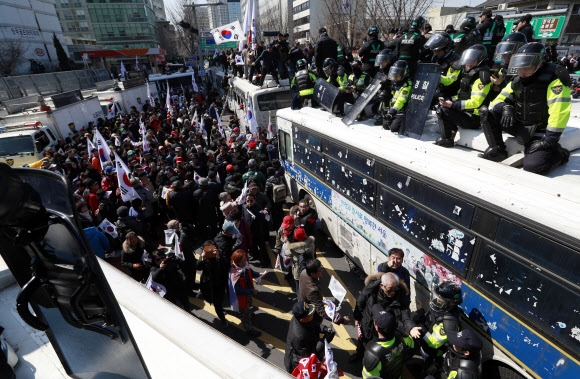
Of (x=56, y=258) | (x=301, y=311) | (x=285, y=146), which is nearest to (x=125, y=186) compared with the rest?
(x=285, y=146)

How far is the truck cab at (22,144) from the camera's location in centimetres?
1127

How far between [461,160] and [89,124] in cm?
1666

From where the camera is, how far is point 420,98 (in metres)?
4.83

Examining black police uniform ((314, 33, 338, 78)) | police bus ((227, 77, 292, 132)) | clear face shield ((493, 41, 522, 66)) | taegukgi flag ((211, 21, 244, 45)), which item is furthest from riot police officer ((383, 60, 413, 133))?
taegukgi flag ((211, 21, 244, 45))

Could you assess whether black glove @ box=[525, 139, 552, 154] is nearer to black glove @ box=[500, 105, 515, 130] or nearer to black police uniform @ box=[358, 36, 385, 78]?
black glove @ box=[500, 105, 515, 130]

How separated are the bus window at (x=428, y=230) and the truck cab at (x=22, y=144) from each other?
12134 mm

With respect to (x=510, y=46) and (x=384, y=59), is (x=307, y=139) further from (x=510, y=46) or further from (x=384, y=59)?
(x=510, y=46)

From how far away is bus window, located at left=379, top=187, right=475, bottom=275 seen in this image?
143 inches

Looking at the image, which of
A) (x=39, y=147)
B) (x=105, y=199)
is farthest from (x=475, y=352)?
(x=39, y=147)

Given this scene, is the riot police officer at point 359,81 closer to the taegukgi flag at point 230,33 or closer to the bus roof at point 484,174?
the bus roof at point 484,174

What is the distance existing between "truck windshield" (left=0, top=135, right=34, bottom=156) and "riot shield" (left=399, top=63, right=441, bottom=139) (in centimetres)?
1290

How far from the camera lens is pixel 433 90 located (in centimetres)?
462

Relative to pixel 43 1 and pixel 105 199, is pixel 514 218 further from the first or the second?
pixel 43 1

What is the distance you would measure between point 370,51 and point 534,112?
16.6ft
